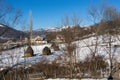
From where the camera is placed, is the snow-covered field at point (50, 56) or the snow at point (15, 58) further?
the snow-covered field at point (50, 56)

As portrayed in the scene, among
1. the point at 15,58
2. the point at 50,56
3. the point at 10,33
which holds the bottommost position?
the point at 15,58

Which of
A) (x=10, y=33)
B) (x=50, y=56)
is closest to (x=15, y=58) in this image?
(x=10, y=33)

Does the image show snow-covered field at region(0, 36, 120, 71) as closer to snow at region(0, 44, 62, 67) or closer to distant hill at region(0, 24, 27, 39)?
snow at region(0, 44, 62, 67)

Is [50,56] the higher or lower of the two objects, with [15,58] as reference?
higher

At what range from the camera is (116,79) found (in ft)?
34.7

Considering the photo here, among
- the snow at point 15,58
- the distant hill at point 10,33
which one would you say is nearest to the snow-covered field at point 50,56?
the snow at point 15,58

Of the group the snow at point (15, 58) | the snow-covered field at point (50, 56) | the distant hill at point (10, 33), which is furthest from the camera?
the distant hill at point (10, 33)

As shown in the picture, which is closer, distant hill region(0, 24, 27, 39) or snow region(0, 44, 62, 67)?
snow region(0, 44, 62, 67)

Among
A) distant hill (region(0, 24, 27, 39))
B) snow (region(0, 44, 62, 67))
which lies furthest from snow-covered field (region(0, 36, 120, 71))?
distant hill (region(0, 24, 27, 39))

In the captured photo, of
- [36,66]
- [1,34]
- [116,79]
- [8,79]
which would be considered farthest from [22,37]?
[116,79]

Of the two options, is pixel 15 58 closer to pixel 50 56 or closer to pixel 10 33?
pixel 10 33

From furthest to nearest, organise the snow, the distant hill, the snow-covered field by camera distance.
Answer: the distant hill → the snow-covered field → the snow

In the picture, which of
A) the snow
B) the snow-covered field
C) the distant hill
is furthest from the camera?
the distant hill

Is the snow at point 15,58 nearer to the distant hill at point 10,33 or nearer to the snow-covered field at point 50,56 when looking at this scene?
the snow-covered field at point 50,56
